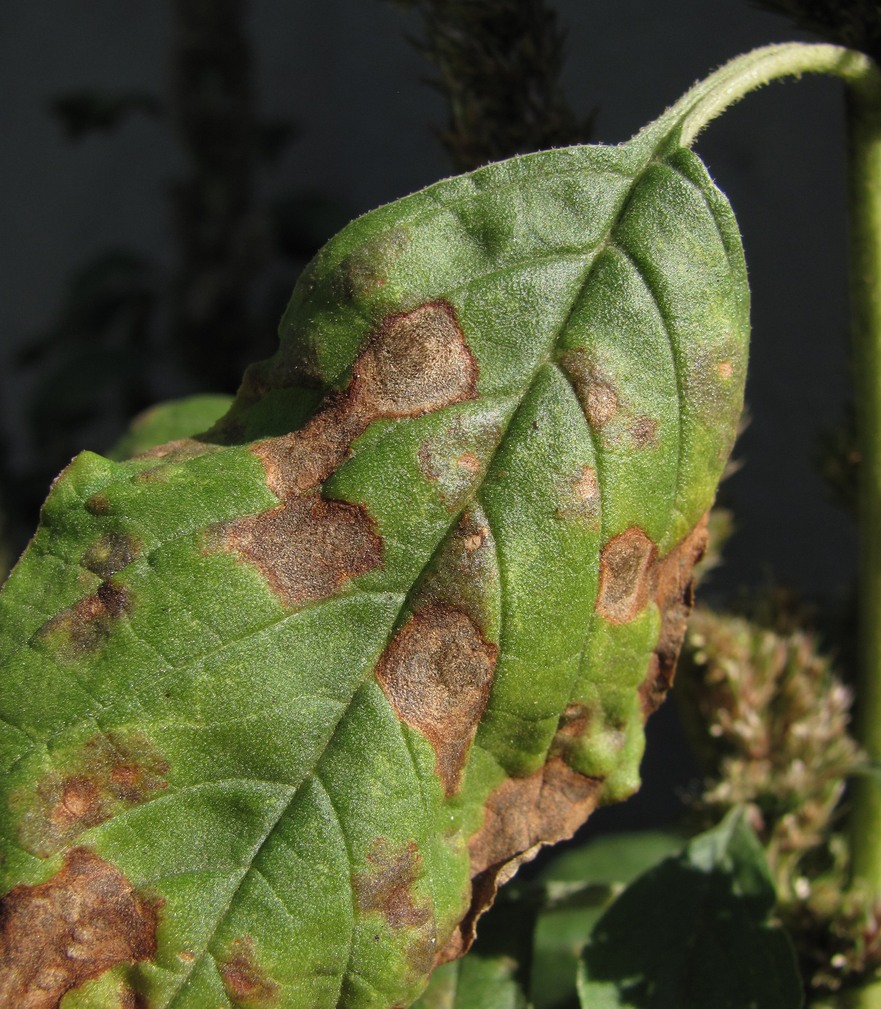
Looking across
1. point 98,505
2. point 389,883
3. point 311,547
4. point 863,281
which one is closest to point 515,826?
point 389,883

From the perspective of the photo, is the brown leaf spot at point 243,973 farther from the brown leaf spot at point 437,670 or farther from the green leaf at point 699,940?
the green leaf at point 699,940

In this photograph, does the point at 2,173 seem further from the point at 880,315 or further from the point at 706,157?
the point at 880,315

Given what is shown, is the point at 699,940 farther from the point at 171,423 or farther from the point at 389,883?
the point at 171,423

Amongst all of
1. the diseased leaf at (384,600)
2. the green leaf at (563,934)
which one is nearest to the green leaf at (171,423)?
the diseased leaf at (384,600)

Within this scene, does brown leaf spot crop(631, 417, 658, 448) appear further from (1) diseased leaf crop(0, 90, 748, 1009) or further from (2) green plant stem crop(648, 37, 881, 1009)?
(2) green plant stem crop(648, 37, 881, 1009)

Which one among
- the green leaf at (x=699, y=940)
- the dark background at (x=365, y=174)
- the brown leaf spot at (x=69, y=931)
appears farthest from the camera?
the dark background at (x=365, y=174)

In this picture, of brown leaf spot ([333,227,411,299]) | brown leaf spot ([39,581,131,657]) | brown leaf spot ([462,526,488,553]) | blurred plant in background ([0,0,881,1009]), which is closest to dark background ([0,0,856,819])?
blurred plant in background ([0,0,881,1009])
